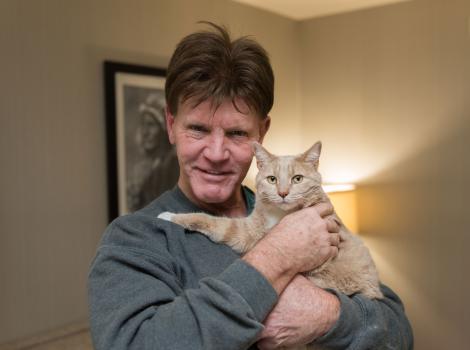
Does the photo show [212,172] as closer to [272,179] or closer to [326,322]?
[272,179]

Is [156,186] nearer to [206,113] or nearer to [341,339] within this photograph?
[206,113]

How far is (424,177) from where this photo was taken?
9.64ft

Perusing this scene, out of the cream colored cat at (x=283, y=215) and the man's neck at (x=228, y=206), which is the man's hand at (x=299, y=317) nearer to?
the cream colored cat at (x=283, y=215)

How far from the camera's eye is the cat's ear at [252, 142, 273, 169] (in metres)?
1.17

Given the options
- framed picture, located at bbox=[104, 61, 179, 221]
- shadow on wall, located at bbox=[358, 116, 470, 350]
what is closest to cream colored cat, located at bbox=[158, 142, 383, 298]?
framed picture, located at bbox=[104, 61, 179, 221]

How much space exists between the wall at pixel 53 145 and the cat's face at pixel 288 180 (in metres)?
1.09

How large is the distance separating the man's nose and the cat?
95 millimetres

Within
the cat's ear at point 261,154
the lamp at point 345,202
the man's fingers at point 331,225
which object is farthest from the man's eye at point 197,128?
the lamp at point 345,202

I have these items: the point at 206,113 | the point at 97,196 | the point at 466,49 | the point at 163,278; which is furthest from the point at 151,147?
the point at 466,49

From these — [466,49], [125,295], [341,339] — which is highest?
[466,49]

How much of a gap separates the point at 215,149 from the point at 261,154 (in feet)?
0.53

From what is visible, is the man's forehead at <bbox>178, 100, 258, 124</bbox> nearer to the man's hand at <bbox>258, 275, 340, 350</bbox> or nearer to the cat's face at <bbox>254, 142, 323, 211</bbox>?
the cat's face at <bbox>254, 142, 323, 211</bbox>

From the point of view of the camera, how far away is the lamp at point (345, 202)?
2.96 m

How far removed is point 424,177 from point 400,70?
0.67 meters
